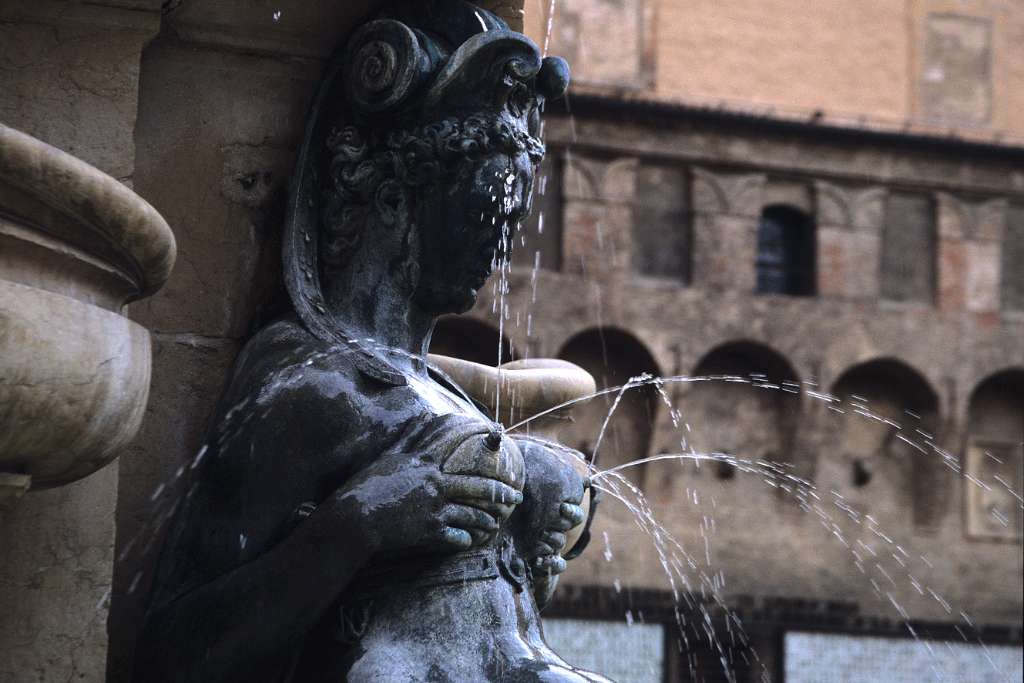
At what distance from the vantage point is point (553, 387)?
9.11 ft

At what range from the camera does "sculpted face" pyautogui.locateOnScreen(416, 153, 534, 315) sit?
2248 millimetres

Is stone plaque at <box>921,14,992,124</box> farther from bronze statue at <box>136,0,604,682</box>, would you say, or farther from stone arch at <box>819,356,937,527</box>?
bronze statue at <box>136,0,604,682</box>

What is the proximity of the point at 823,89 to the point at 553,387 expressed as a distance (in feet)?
78.1

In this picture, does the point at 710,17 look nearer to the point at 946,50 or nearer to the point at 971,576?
the point at 946,50

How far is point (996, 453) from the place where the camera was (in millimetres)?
25844

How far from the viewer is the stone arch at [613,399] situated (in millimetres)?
23891

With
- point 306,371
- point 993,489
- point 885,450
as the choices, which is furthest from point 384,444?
point 993,489

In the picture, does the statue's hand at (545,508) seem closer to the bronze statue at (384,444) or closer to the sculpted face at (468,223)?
the bronze statue at (384,444)

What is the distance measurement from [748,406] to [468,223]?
910 inches

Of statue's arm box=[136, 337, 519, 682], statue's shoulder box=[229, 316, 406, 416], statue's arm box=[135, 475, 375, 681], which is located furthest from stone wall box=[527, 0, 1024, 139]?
statue's arm box=[135, 475, 375, 681]

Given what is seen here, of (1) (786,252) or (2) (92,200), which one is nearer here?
(2) (92,200)

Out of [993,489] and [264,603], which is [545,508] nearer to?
[264,603]

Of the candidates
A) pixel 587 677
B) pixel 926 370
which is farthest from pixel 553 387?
pixel 926 370

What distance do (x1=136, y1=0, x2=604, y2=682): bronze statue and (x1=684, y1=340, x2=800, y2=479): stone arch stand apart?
22.5 m
